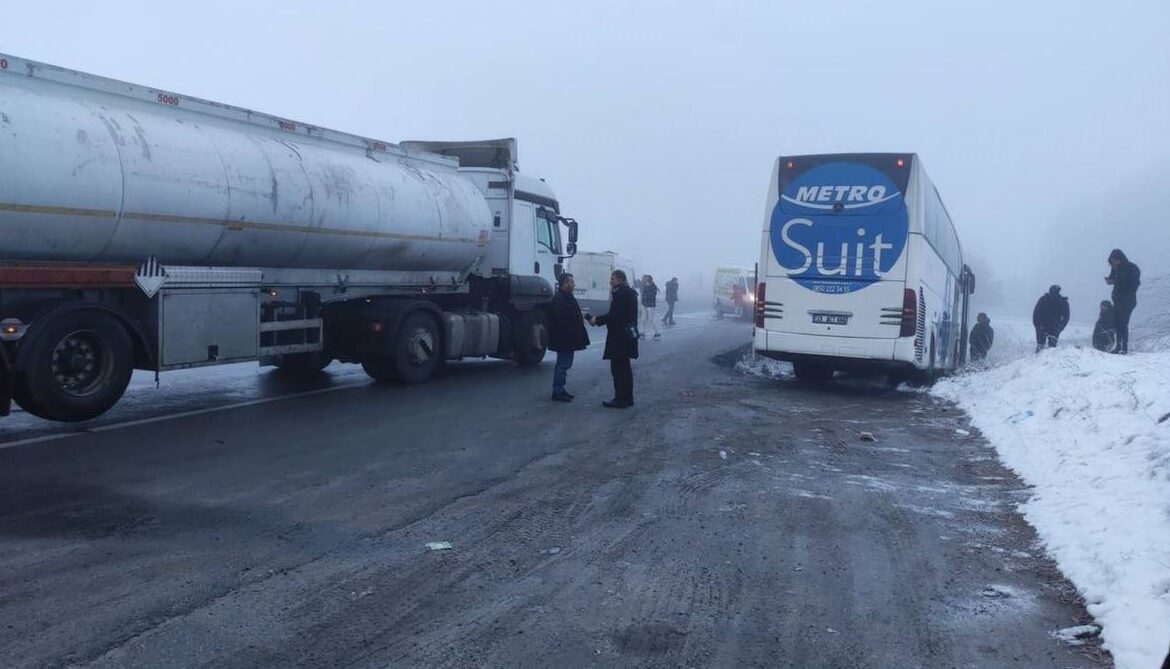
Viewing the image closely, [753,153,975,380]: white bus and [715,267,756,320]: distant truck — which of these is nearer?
[753,153,975,380]: white bus

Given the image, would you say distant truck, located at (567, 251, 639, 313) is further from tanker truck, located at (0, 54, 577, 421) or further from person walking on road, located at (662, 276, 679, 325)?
tanker truck, located at (0, 54, 577, 421)

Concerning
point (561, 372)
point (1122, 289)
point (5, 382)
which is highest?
point (1122, 289)

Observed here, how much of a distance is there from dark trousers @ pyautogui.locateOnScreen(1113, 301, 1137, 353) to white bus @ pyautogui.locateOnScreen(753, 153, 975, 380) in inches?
140

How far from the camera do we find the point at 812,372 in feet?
54.4

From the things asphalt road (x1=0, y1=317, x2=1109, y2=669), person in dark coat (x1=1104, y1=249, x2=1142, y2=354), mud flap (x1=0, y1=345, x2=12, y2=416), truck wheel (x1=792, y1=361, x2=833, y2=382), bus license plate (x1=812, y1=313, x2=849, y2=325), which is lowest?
asphalt road (x1=0, y1=317, x2=1109, y2=669)

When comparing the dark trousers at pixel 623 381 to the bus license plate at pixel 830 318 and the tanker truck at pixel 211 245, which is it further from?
the bus license plate at pixel 830 318

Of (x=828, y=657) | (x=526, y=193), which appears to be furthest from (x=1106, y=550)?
(x=526, y=193)

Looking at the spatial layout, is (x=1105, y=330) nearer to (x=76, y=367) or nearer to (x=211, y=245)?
(x=211, y=245)

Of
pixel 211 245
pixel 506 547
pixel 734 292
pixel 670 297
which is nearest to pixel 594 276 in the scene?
pixel 670 297

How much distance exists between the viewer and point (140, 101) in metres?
9.97

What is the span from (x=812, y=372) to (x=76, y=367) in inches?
456

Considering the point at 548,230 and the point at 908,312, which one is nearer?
the point at 908,312

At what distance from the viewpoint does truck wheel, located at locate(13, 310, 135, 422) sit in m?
8.65

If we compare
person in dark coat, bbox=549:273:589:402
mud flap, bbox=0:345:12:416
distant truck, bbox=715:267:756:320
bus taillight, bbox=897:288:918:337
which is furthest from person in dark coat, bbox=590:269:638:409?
distant truck, bbox=715:267:756:320
